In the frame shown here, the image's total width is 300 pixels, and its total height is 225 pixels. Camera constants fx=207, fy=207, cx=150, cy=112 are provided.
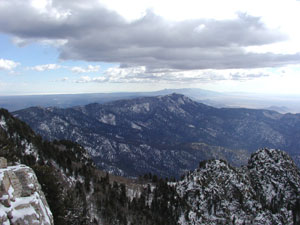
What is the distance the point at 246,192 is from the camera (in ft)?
420

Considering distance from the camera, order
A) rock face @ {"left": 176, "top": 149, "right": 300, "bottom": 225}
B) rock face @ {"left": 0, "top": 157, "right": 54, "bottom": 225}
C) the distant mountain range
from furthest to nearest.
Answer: rock face @ {"left": 176, "top": 149, "right": 300, "bottom": 225} → the distant mountain range → rock face @ {"left": 0, "top": 157, "right": 54, "bottom": 225}

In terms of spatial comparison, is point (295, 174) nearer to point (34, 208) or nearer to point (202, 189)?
point (202, 189)

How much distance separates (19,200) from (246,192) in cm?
13396

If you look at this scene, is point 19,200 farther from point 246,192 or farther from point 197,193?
point 246,192

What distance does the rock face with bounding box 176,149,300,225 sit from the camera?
391ft

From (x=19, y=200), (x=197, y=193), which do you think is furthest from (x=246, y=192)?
(x=19, y=200)

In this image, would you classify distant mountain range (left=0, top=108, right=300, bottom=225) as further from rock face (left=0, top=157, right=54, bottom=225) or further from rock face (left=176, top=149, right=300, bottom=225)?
rock face (left=0, top=157, right=54, bottom=225)

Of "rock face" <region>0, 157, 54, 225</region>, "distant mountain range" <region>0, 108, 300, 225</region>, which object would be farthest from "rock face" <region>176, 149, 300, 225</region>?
"rock face" <region>0, 157, 54, 225</region>

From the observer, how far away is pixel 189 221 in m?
117

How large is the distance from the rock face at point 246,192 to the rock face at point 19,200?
358 ft

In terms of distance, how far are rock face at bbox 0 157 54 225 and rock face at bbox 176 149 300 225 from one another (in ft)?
358

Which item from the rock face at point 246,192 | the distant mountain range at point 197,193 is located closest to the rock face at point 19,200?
the distant mountain range at point 197,193

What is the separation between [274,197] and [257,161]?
2685 centimetres

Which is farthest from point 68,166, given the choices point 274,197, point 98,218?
point 274,197
